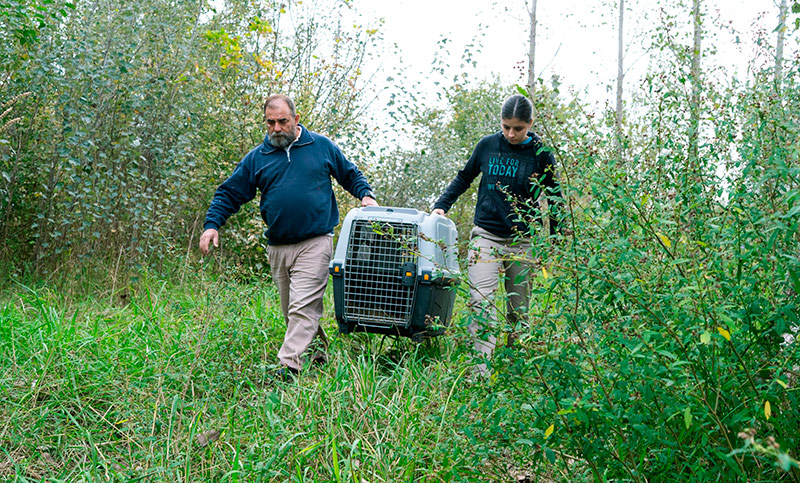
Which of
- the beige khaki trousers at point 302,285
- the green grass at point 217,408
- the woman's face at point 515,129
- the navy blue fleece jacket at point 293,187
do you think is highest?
the woman's face at point 515,129

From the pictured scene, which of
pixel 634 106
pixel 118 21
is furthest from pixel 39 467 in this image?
pixel 634 106

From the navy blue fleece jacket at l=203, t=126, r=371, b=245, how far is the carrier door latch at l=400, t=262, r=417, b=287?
23.9 inches

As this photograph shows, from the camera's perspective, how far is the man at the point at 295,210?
3984mm

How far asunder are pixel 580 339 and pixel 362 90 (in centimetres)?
613

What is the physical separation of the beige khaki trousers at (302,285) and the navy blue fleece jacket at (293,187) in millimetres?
69

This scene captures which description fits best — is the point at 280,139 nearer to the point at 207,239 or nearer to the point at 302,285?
the point at 207,239

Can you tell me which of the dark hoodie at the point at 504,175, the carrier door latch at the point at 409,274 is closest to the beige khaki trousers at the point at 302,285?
the carrier door latch at the point at 409,274

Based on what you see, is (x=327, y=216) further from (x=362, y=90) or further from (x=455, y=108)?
(x=455, y=108)

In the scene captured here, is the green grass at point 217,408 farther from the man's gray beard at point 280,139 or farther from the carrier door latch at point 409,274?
the man's gray beard at point 280,139

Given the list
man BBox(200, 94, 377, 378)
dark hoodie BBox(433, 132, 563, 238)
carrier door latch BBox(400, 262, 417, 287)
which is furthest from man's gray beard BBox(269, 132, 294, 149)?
dark hoodie BBox(433, 132, 563, 238)

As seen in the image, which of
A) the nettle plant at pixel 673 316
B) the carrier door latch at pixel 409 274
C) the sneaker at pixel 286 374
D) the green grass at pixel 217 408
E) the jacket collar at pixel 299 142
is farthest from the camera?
the jacket collar at pixel 299 142

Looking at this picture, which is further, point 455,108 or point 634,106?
point 634,106

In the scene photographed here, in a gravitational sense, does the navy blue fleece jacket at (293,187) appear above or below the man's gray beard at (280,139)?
below

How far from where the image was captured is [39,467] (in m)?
2.90
